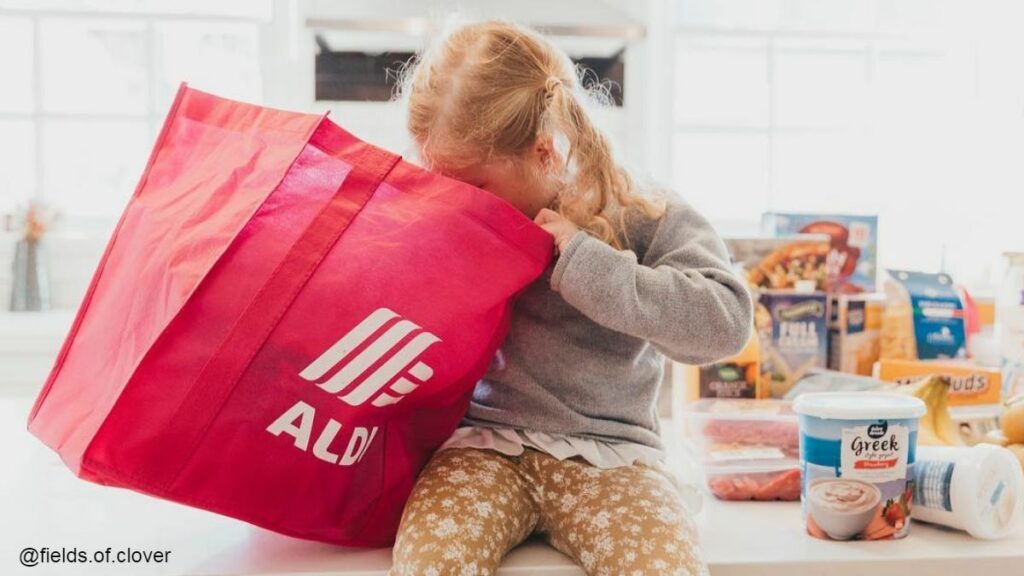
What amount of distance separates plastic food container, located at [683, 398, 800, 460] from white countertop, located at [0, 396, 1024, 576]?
0.09m

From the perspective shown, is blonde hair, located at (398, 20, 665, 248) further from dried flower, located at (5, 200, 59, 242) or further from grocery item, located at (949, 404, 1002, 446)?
dried flower, located at (5, 200, 59, 242)

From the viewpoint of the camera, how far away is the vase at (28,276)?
215cm

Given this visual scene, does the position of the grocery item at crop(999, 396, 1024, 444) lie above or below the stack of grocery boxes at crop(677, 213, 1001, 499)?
below

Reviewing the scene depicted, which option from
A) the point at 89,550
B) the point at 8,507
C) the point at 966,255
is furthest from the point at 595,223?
the point at 966,255

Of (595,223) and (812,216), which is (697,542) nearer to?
(595,223)

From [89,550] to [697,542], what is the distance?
0.56 metres

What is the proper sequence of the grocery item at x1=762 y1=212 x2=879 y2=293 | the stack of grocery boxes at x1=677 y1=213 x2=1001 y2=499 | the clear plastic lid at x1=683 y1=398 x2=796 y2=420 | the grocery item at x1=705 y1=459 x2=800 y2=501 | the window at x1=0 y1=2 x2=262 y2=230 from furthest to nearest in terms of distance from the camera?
1. the window at x1=0 y1=2 x2=262 y2=230
2. the grocery item at x1=762 y1=212 x2=879 y2=293
3. the stack of grocery boxes at x1=677 y1=213 x2=1001 y2=499
4. the clear plastic lid at x1=683 y1=398 x2=796 y2=420
5. the grocery item at x1=705 y1=459 x2=800 y2=501

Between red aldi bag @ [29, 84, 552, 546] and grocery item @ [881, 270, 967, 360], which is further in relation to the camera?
grocery item @ [881, 270, 967, 360]

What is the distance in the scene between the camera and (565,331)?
1.02 metres

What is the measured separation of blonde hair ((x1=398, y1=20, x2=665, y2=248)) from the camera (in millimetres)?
954

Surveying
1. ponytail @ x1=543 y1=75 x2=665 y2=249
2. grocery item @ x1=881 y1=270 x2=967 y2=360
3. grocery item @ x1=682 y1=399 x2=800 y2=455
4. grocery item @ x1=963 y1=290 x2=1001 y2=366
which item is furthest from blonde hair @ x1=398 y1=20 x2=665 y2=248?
grocery item @ x1=963 y1=290 x2=1001 y2=366

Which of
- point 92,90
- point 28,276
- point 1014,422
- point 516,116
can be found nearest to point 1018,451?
point 1014,422

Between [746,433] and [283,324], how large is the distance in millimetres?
620

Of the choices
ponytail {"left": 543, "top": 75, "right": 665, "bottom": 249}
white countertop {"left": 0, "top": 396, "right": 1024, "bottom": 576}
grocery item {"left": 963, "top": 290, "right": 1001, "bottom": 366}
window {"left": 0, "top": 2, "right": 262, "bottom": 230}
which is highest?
window {"left": 0, "top": 2, "right": 262, "bottom": 230}
